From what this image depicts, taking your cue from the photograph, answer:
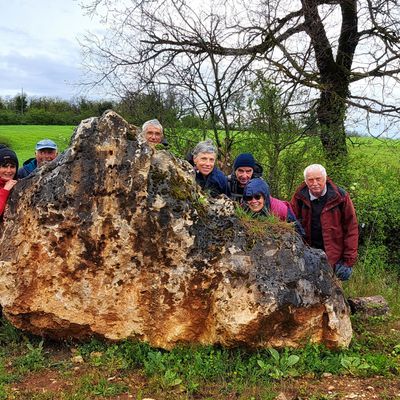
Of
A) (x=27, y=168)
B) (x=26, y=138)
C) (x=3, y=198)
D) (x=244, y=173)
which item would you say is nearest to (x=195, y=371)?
(x=244, y=173)

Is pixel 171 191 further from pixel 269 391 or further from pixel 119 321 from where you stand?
pixel 269 391

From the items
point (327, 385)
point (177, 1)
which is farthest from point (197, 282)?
point (177, 1)

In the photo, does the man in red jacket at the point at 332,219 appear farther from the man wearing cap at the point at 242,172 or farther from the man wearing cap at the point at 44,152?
the man wearing cap at the point at 44,152

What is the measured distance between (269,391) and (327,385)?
64 cm

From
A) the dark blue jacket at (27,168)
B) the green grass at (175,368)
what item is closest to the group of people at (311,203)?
the green grass at (175,368)

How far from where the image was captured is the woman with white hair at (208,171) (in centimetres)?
621

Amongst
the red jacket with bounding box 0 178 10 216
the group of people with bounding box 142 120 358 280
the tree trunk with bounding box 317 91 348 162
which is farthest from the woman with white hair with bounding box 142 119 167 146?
the tree trunk with bounding box 317 91 348 162

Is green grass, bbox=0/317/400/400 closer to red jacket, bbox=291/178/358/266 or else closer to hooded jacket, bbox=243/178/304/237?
red jacket, bbox=291/178/358/266

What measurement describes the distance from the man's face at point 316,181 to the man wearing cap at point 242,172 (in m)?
0.70

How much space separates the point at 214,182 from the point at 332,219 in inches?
61.6

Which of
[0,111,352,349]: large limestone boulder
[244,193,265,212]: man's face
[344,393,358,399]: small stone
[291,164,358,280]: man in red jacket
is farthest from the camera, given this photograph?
[291,164,358,280]: man in red jacket

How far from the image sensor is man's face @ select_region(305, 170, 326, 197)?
250 inches

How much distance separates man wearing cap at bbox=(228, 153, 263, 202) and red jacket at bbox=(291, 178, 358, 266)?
2.36 ft

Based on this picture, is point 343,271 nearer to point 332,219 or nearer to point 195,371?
point 332,219
